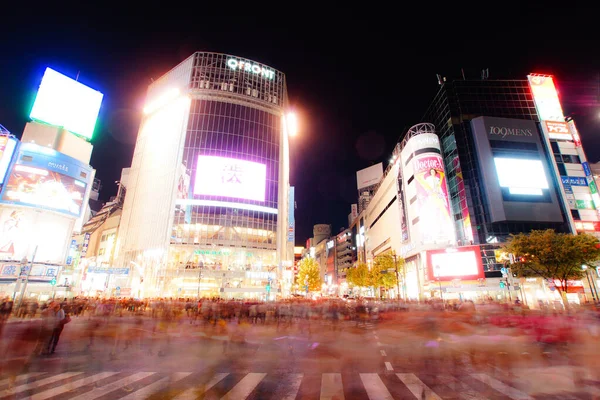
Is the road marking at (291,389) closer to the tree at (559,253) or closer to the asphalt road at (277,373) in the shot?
the asphalt road at (277,373)

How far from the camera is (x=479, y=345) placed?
46.1 feet

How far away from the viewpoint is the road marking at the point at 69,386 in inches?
283

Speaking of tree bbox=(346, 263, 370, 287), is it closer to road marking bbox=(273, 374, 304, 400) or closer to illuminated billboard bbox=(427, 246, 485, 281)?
illuminated billboard bbox=(427, 246, 485, 281)

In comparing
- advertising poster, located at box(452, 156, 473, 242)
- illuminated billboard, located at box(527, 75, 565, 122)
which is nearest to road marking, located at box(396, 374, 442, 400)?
advertising poster, located at box(452, 156, 473, 242)

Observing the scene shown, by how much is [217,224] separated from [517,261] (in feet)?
183

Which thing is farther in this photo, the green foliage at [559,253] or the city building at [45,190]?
the city building at [45,190]

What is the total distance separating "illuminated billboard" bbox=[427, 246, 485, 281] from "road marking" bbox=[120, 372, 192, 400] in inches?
2129

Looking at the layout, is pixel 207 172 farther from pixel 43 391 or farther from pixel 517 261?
pixel 43 391

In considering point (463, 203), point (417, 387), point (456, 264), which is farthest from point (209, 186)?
point (417, 387)

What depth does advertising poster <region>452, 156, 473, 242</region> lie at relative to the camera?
6116cm

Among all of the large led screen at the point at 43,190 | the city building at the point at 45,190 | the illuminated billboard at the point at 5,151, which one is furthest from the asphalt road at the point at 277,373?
the large led screen at the point at 43,190

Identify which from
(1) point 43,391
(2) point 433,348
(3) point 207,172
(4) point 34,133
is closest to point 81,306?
(1) point 43,391

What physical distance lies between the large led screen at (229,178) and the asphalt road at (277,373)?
5692 centimetres

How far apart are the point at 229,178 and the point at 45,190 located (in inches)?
1324
